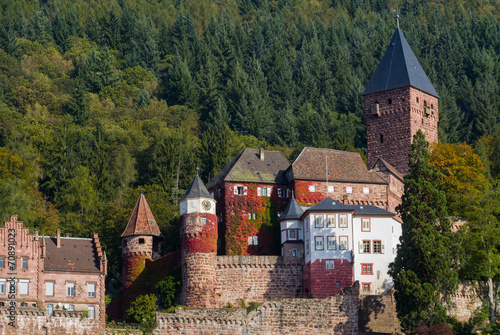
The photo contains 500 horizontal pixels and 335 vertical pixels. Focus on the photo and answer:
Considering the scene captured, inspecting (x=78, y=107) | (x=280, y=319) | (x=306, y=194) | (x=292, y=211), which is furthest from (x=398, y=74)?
(x=78, y=107)

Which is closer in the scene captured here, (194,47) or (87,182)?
(87,182)

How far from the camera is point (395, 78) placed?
87.6 meters

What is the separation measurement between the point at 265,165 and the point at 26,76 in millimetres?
58608

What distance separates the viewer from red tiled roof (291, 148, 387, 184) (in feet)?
251

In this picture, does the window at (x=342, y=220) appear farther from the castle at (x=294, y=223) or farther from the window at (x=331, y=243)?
the window at (x=331, y=243)

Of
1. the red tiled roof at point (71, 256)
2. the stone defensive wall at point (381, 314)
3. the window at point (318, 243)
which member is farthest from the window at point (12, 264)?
the stone defensive wall at point (381, 314)

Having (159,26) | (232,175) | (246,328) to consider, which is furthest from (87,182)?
(159,26)

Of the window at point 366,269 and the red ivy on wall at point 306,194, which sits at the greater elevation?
the red ivy on wall at point 306,194

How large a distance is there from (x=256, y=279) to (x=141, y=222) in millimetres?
10544

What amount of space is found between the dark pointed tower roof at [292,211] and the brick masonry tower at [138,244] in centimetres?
1007

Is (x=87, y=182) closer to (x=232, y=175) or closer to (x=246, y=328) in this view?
(x=232, y=175)

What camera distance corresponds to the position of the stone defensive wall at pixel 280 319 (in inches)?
2509

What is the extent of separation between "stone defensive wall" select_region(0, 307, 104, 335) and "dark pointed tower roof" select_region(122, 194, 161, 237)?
10.3m

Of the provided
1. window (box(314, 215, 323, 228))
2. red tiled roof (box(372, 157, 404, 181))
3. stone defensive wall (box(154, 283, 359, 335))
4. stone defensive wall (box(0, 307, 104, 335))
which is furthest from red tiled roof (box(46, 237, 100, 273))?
red tiled roof (box(372, 157, 404, 181))
